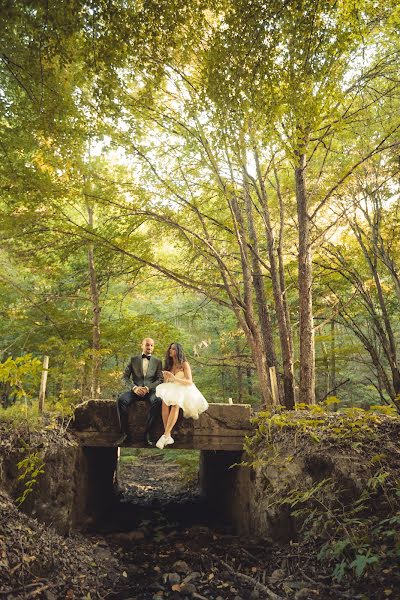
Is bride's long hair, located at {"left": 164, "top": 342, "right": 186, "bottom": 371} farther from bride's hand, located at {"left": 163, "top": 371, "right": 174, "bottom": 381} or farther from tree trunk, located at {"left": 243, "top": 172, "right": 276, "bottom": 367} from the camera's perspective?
tree trunk, located at {"left": 243, "top": 172, "right": 276, "bottom": 367}

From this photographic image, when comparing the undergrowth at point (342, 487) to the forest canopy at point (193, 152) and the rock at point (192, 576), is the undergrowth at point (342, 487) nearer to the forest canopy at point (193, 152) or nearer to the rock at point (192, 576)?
the rock at point (192, 576)

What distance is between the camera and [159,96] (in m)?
7.39

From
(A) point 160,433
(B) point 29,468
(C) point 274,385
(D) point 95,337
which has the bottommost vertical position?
(B) point 29,468

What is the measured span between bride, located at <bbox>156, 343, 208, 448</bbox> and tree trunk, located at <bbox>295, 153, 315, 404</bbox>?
2287 mm

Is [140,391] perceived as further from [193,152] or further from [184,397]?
[193,152]

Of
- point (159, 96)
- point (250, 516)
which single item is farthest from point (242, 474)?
point (159, 96)

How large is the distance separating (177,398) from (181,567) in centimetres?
218

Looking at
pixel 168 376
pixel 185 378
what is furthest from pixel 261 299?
pixel 168 376

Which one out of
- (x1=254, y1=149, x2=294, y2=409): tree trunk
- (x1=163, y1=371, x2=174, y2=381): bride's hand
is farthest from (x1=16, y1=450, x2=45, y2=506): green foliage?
(x1=254, y1=149, x2=294, y2=409): tree trunk

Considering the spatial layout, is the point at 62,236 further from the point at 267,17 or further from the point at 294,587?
the point at 294,587

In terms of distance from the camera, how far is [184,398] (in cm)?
604

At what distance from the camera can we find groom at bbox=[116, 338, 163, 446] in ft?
20.3

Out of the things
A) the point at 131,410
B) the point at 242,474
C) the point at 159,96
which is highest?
the point at 159,96

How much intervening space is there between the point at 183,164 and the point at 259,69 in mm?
4169
